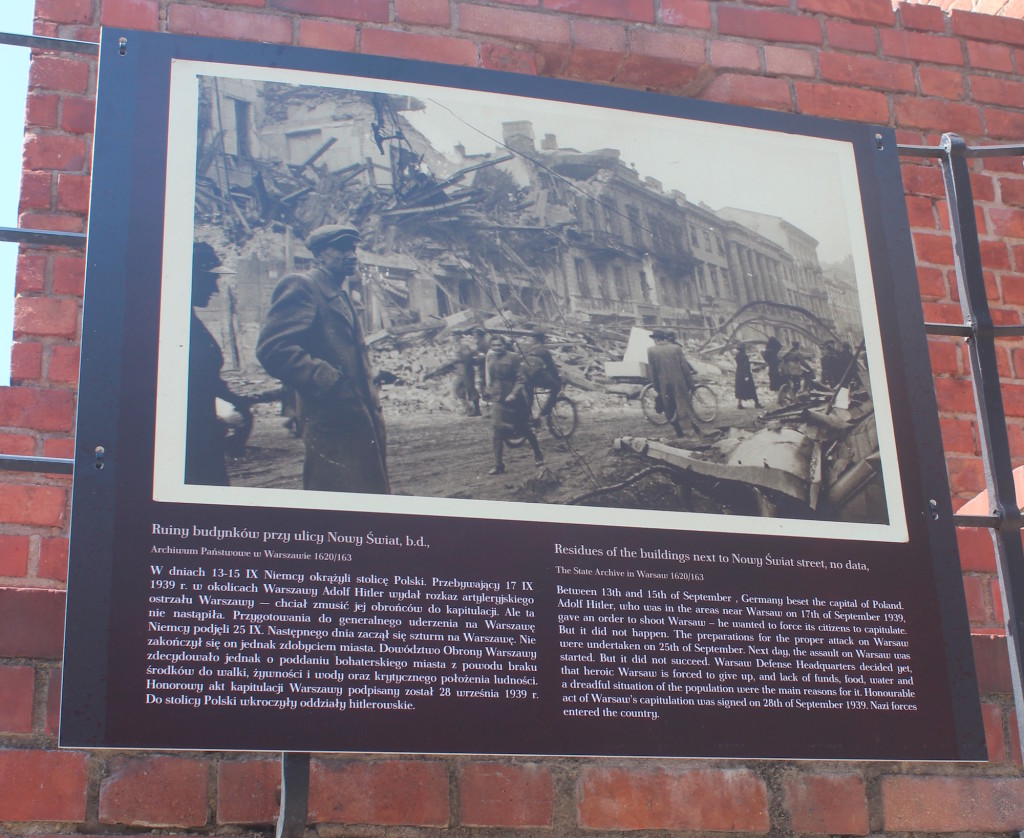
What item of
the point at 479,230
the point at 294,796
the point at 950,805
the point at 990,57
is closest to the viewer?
the point at 294,796

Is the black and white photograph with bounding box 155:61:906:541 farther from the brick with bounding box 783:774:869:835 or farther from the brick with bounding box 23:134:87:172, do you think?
the brick with bounding box 783:774:869:835

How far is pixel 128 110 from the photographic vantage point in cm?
201

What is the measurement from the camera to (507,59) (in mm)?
2438

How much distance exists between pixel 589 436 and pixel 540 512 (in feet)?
0.63

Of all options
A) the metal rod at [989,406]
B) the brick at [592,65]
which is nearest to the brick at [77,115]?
the brick at [592,65]

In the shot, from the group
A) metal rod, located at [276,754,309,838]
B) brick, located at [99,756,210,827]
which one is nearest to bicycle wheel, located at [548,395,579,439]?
metal rod, located at [276,754,309,838]

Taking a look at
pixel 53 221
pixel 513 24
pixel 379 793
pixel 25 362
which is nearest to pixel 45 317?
pixel 25 362

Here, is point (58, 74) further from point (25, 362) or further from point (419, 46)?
point (419, 46)

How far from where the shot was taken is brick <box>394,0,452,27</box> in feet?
7.86

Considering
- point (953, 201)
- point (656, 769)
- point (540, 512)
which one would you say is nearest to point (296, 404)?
point (540, 512)

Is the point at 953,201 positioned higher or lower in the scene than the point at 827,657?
higher

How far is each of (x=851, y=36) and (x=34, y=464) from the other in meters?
2.02

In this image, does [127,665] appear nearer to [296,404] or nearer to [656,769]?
[296,404]

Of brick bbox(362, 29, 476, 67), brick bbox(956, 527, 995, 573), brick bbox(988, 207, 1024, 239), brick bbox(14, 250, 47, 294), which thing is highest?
brick bbox(362, 29, 476, 67)
